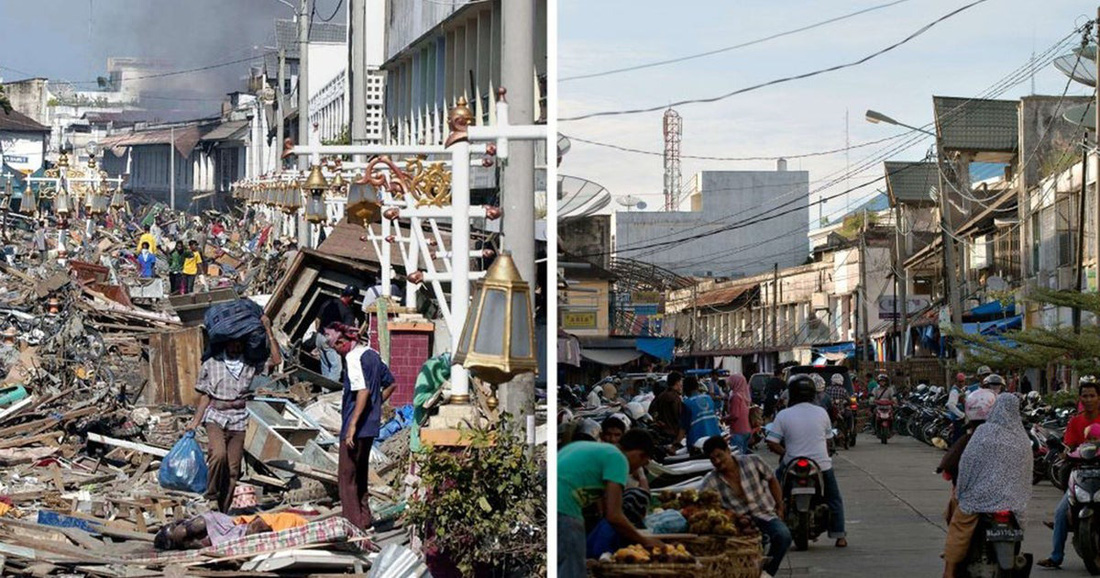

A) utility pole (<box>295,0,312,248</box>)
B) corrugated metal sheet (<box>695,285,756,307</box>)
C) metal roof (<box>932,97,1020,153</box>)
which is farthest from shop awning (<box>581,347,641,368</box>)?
utility pole (<box>295,0,312,248</box>)

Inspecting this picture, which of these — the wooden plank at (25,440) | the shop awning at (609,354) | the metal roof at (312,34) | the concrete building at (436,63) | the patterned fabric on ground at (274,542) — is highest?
the metal roof at (312,34)

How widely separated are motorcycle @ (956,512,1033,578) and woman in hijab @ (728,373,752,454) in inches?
245

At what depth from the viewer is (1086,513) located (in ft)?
30.4

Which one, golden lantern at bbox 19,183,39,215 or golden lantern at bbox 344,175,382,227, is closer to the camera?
golden lantern at bbox 344,175,382,227

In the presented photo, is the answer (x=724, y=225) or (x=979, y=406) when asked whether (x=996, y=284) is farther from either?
(x=724, y=225)

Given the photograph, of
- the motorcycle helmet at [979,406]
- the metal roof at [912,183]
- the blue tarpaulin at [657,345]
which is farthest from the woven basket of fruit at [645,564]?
the metal roof at [912,183]

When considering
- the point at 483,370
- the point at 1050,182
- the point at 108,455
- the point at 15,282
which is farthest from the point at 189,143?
the point at 1050,182

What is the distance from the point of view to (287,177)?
1511 centimetres

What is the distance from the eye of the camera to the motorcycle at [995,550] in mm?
8117

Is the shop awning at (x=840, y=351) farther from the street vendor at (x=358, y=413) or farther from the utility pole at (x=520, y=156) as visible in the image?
the utility pole at (x=520, y=156)

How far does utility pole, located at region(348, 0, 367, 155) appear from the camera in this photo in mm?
14578

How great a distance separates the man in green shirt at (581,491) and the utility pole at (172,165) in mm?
5835

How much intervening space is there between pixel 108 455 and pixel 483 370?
6.68 m

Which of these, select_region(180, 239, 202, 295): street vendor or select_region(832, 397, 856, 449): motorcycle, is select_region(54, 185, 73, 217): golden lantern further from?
select_region(832, 397, 856, 449): motorcycle
